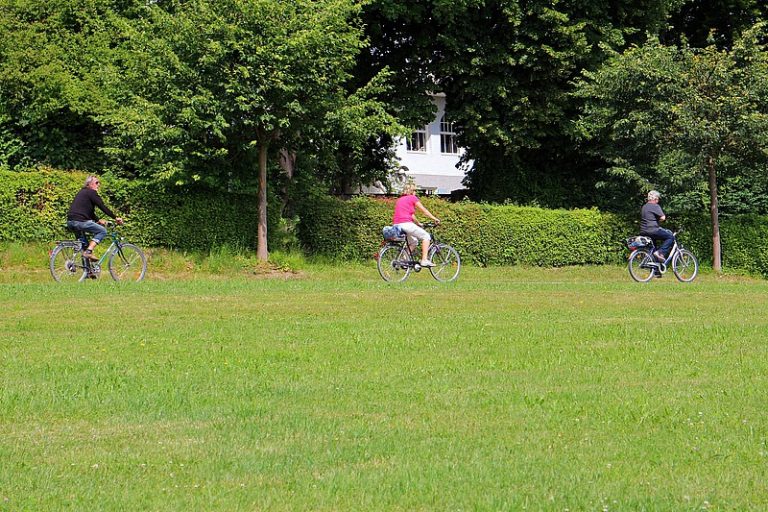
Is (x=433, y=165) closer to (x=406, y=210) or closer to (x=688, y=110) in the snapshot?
(x=688, y=110)

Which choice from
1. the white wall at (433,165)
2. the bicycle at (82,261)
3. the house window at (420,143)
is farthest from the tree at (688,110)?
the house window at (420,143)

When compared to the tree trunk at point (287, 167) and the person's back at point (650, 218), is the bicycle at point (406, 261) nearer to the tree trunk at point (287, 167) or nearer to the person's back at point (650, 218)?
the person's back at point (650, 218)

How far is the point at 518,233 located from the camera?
31.2 metres

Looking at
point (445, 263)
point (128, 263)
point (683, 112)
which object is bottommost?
point (445, 263)

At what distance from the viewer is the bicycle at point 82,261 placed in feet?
69.8

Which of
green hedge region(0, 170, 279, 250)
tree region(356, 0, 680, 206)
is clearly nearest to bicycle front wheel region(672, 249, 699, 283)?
tree region(356, 0, 680, 206)

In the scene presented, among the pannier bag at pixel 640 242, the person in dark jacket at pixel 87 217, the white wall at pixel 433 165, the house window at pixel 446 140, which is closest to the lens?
the person in dark jacket at pixel 87 217

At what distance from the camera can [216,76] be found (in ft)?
83.3

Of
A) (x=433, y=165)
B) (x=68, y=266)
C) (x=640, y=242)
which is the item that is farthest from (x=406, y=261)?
(x=433, y=165)

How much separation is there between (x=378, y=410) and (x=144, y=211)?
62.5 ft

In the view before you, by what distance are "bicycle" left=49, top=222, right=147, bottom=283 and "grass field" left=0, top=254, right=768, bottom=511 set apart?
238 inches

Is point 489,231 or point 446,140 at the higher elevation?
point 446,140

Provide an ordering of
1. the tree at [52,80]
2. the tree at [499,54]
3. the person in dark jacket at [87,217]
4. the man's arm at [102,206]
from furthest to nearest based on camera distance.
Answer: the tree at [499,54], the tree at [52,80], the person in dark jacket at [87,217], the man's arm at [102,206]

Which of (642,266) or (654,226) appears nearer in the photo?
(654,226)
